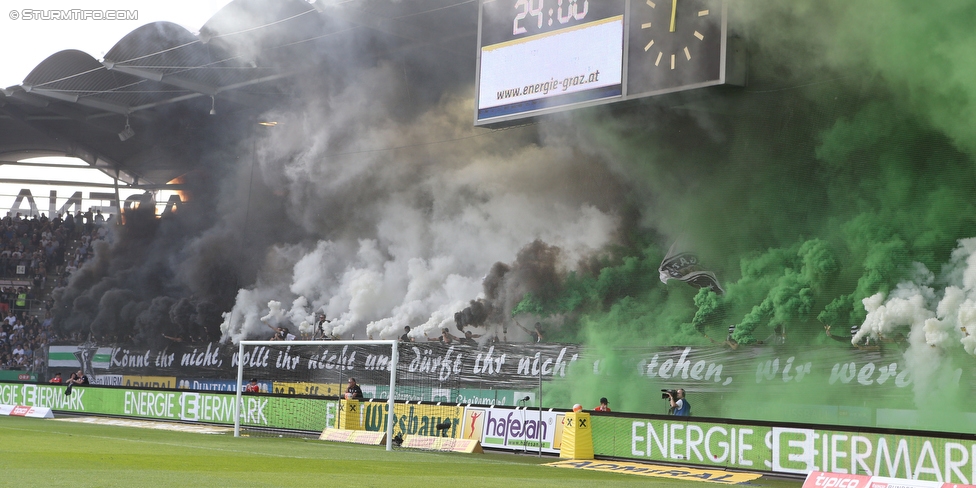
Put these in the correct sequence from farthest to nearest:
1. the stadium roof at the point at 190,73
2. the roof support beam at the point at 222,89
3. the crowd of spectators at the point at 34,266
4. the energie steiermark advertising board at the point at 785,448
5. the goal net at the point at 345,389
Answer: the crowd of spectators at the point at 34,266 < the roof support beam at the point at 222,89 < the stadium roof at the point at 190,73 < the goal net at the point at 345,389 < the energie steiermark advertising board at the point at 785,448

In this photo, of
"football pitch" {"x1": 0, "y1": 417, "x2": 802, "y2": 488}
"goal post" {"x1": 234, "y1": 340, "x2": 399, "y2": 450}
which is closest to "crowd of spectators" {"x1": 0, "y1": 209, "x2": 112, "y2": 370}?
"goal post" {"x1": 234, "y1": 340, "x2": 399, "y2": 450}

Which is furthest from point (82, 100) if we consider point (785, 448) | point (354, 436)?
point (785, 448)

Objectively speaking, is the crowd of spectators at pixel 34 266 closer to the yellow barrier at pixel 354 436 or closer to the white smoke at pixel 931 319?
the yellow barrier at pixel 354 436

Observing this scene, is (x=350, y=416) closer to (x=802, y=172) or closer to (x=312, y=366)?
(x=312, y=366)

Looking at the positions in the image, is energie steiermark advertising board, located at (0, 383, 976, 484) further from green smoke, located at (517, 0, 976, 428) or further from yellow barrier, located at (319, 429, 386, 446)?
green smoke, located at (517, 0, 976, 428)

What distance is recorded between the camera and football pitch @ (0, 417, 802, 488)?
32.8ft

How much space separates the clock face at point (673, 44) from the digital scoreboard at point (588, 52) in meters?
0.02

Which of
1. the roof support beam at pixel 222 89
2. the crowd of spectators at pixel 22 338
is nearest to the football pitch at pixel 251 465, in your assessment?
the roof support beam at pixel 222 89

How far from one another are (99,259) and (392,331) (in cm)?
1626

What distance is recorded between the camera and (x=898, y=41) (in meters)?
17.5

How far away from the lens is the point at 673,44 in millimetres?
18156

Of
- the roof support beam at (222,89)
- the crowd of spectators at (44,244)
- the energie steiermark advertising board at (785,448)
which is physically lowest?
the energie steiermark advertising board at (785,448)

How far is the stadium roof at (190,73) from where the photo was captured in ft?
90.5

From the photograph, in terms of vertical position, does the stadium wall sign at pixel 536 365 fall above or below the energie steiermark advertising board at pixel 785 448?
above
